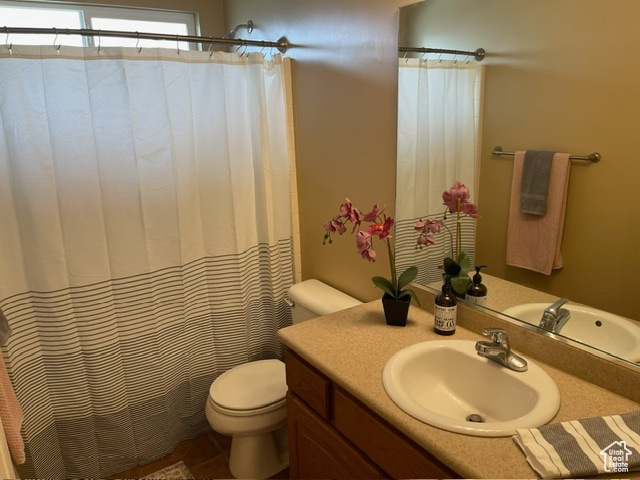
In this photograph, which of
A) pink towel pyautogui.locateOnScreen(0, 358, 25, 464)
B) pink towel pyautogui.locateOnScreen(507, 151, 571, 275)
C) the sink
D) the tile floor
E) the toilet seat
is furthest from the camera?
the tile floor

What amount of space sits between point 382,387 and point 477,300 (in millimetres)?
503

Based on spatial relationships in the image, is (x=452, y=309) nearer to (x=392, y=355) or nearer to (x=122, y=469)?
(x=392, y=355)

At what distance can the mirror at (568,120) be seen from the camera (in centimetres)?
113

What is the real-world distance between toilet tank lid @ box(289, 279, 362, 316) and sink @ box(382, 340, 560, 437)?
1.89 feet

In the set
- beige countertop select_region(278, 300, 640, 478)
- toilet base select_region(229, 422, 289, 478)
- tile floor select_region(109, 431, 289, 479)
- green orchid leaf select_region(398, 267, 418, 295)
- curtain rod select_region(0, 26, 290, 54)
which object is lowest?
tile floor select_region(109, 431, 289, 479)

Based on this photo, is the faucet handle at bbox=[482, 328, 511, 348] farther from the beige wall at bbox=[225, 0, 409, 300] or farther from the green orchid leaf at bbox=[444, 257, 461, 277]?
the beige wall at bbox=[225, 0, 409, 300]

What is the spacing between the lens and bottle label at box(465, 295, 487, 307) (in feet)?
4.99

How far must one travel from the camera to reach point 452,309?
58.9 inches

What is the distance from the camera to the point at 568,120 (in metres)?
1.22

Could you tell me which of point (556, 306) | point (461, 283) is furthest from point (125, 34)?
point (556, 306)

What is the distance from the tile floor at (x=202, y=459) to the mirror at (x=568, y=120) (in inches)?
59.1

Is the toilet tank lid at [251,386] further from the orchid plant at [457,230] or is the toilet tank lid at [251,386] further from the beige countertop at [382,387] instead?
the orchid plant at [457,230]

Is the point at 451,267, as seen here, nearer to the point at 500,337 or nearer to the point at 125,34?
the point at 500,337

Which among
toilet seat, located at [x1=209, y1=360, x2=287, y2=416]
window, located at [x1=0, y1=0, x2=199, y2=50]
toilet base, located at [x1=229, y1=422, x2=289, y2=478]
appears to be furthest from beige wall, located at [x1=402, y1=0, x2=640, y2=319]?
window, located at [x1=0, y1=0, x2=199, y2=50]
